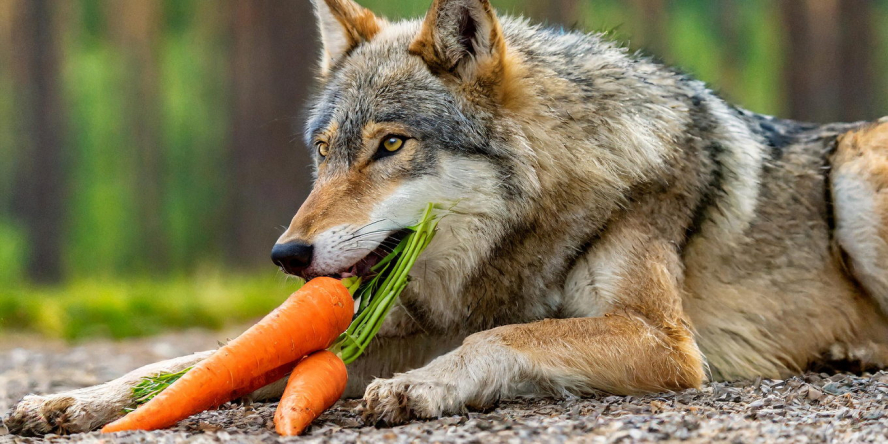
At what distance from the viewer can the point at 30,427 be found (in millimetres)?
2750

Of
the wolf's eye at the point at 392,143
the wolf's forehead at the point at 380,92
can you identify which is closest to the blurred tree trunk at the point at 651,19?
the wolf's forehead at the point at 380,92

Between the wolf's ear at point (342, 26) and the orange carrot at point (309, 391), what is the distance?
1.54 metres

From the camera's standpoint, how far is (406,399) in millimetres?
2568

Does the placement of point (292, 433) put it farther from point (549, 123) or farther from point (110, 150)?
point (110, 150)

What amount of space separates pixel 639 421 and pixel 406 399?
0.71 metres

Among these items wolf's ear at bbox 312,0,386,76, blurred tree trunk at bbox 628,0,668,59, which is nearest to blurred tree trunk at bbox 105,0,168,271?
blurred tree trunk at bbox 628,0,668,59

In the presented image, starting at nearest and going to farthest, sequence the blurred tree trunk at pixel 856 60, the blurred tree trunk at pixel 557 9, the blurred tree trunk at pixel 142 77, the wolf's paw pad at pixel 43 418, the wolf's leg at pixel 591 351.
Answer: the wolf's leg at pixel 591 351, the wolf's paw pad at pixel 43 418, the blurred tree trunk at pixel 856 60, the blurred tree trunk at pixel 142 77, the blurred tree trunk at pixel 557 9

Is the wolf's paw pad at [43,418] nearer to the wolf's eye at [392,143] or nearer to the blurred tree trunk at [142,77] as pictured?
the wolf's eye at [392,143]

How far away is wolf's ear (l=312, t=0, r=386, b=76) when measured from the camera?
377 cm

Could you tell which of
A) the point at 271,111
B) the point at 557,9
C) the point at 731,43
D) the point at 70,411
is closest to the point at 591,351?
the point at 70,411

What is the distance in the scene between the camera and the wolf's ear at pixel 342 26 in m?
3.77

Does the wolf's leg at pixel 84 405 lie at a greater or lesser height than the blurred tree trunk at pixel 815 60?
lesser

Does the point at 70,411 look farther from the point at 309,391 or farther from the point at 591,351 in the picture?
the point at 591,351

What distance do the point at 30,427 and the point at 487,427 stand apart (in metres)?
1.54
